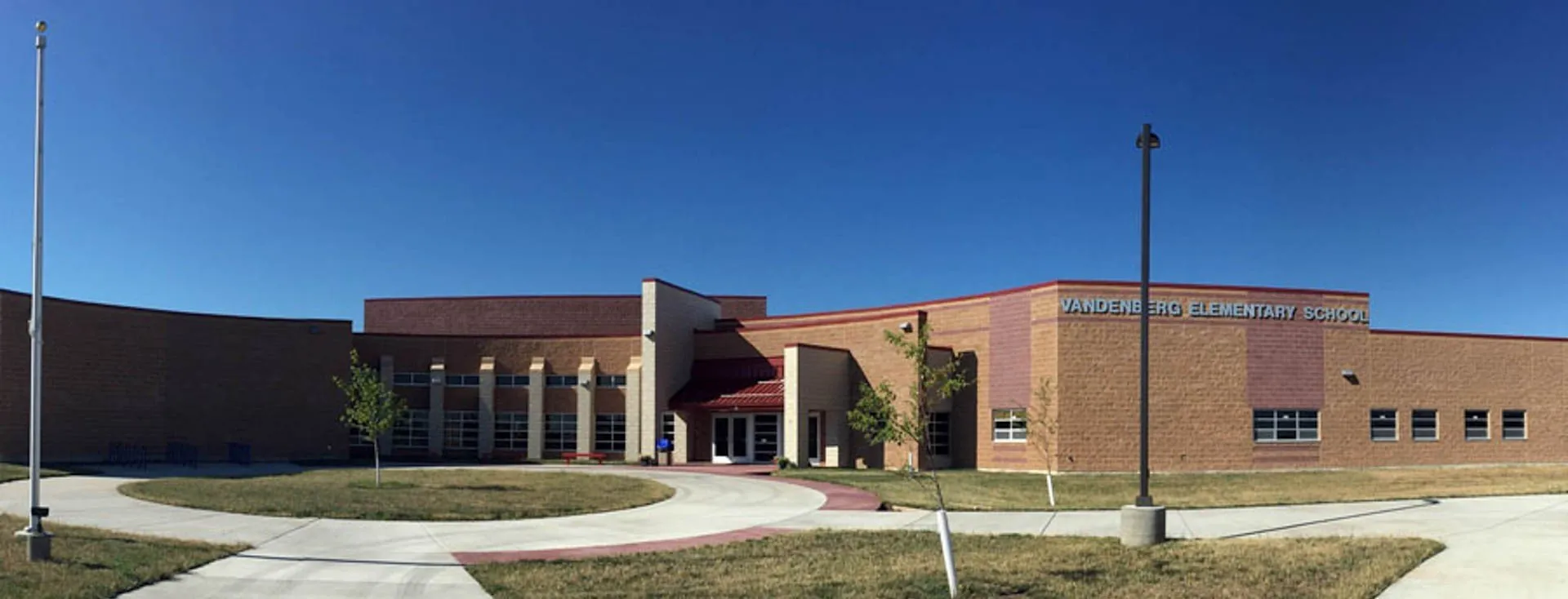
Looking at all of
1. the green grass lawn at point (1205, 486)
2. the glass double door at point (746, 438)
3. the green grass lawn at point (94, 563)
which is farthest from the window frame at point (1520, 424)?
the green grass lawn at point (94, 563)

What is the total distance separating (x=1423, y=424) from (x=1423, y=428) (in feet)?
0.38

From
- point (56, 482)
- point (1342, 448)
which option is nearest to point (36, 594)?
point (56, 482)

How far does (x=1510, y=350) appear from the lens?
40969 mm

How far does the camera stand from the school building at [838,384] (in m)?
35.5

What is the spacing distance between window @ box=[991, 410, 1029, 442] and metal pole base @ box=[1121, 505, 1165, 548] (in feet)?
69.5

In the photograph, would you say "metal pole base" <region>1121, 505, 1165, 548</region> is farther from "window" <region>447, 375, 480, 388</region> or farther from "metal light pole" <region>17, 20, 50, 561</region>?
"window" <region>447, 375, 480, 388</region>

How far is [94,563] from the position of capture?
1324 centimetres

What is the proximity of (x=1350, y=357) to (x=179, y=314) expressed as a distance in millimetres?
40614

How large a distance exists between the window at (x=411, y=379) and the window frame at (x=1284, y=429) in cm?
3235

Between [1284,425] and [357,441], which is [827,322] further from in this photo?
[357,441]

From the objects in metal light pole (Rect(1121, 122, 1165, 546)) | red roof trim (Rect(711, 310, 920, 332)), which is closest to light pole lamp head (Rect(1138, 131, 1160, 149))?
metal light pole (Rect(1121, 122, 1165, 546))

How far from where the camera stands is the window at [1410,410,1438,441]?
39.1m

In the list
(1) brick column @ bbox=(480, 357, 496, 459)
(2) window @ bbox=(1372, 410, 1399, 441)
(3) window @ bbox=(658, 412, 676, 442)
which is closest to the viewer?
(2) window @ bbox=(1372, 410, 1399, 441)

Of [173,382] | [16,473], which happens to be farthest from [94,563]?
[173,382]
